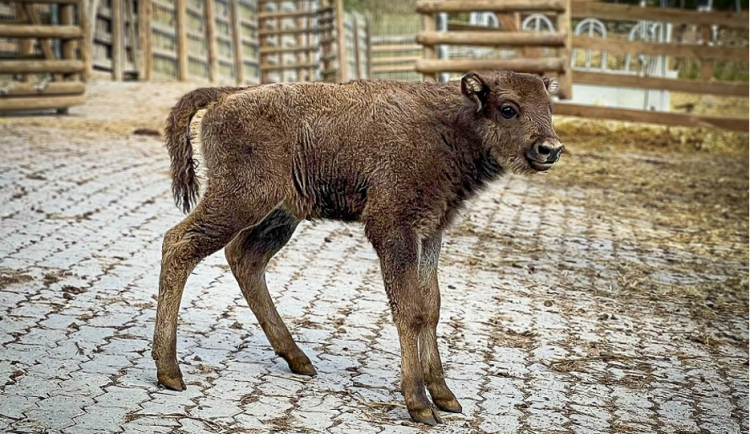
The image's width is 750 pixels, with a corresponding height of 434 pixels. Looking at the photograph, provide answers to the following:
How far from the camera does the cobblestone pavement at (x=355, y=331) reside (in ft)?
17.0

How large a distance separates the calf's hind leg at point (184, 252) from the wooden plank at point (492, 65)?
10.5 meters

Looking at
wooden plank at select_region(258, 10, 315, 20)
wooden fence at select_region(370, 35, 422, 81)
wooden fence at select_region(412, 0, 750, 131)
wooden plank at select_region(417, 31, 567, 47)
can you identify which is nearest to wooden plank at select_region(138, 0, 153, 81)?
wooden plank at select_region(258, 10, 315, 20)

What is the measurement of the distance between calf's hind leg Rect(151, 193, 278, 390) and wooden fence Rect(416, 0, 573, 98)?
10.6 meters

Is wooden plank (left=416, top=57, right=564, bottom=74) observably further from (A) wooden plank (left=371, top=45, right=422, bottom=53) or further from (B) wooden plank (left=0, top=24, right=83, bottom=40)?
(A) wooden plank (left=371, top=45, right=422, bottom=53)

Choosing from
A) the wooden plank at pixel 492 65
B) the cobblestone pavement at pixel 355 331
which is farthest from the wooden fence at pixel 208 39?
the cobblestone pavement at pixel 355 331

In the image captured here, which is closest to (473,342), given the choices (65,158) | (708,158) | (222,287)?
(222,287)

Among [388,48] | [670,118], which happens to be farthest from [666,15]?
[388,48]

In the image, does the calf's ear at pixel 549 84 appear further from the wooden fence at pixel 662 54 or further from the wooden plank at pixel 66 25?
the wooden plank at pixel 66 25

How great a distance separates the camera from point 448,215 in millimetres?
5375

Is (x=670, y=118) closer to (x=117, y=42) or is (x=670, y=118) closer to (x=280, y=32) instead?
(x=117, y=42)

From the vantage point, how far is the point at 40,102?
16.2m

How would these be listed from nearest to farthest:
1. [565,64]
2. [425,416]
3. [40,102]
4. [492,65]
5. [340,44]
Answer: [425,416]
[565,64]
[492,65]
[40,102]
[340,44]

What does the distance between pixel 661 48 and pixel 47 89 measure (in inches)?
387

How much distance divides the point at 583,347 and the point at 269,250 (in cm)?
212
